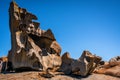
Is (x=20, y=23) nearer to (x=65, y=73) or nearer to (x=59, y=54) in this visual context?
(x=59, y=54)

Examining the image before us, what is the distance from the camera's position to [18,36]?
2842cm

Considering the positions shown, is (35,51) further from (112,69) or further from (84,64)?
(112,69)

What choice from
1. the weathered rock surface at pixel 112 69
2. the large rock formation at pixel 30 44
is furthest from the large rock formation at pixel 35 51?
the weathered rock surface at pixel 112 69

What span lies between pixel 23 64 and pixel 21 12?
7.96 m

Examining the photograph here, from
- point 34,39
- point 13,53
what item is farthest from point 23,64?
point 34,39

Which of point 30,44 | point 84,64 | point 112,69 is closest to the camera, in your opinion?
point 84,64

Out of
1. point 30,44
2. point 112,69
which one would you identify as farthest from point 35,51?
point 112,69

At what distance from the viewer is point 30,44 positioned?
27469 mm

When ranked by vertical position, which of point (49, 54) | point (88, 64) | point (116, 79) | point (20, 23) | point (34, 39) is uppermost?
point (20, 23)

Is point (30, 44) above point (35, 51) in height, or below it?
above

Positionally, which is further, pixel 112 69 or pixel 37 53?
pixel 37 53

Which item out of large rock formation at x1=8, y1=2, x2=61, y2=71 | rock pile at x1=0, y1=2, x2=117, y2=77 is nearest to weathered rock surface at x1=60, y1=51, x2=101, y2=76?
rock pile at x1=0, y1=2, x2=117, y2=77

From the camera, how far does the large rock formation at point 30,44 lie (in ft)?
85.1

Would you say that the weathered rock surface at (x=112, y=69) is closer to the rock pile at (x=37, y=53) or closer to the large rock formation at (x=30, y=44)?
the rock pile at (x=37, y=53)
